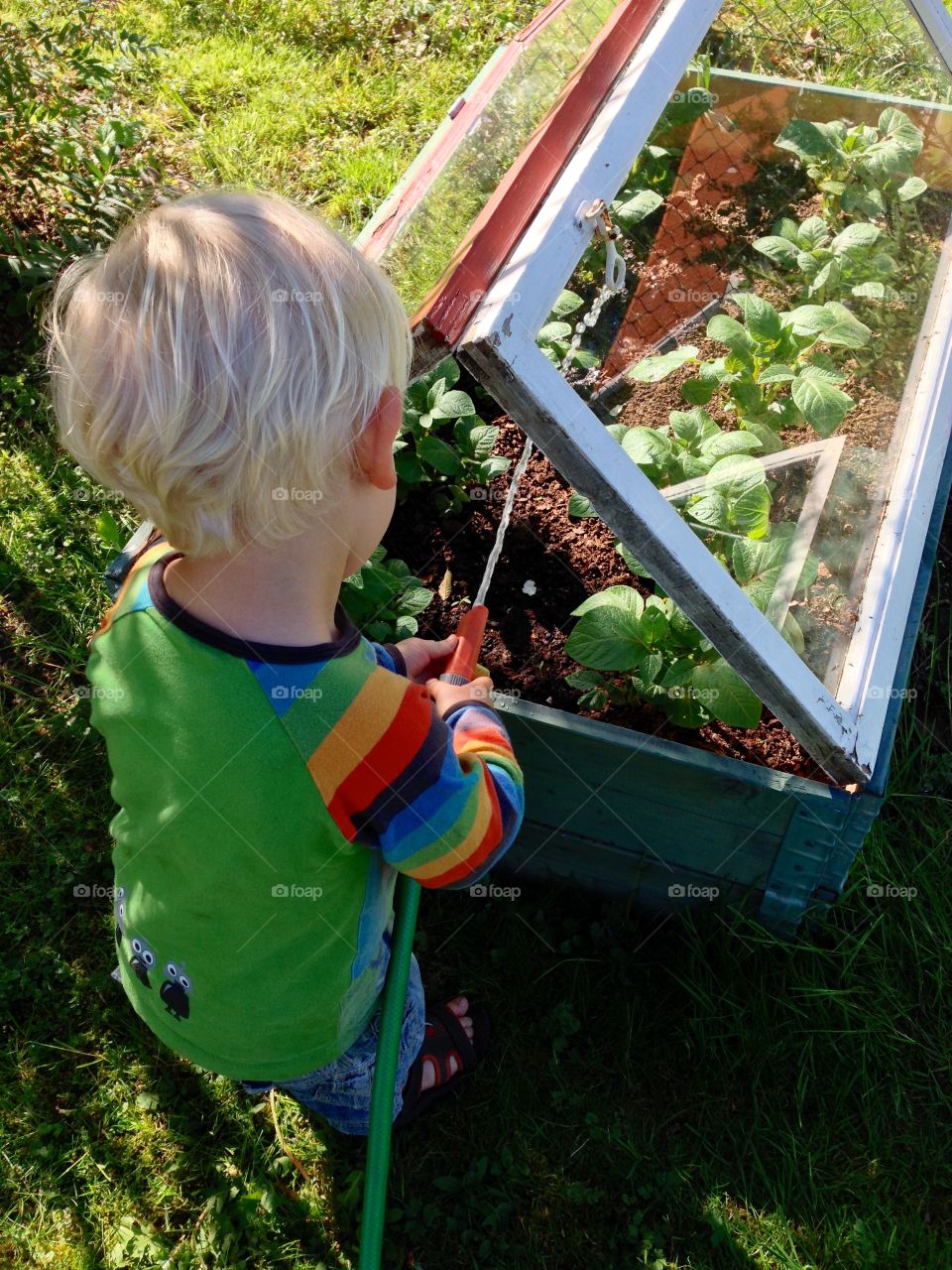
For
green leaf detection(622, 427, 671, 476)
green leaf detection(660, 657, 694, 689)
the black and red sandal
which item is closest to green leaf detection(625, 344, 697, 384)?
green leaf detection(622, 427, 671, 476)

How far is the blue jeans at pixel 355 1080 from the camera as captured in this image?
1.91m

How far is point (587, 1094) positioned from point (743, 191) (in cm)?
212

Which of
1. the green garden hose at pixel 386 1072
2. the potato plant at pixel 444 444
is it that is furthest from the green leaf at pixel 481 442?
the green garden hose at pixel 386 1072

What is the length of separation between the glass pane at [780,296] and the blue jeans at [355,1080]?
1.04 meters

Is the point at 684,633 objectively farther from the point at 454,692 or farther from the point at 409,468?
the point at 409,468

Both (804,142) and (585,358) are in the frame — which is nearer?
(585,358)

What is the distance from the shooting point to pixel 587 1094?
7.65 feet

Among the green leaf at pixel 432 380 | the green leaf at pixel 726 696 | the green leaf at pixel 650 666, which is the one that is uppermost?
the green leaf at pixel 432 380

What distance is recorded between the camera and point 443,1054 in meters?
2.28

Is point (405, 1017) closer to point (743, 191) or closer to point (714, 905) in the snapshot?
point (714, 905)

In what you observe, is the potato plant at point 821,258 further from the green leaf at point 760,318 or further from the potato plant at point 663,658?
the potato plant at point 663,658

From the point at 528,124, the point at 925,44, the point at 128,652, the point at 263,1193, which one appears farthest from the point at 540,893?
the point at 925,44

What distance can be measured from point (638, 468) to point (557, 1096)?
57.2 inches

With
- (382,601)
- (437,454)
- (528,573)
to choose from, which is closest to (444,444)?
(437,454)
